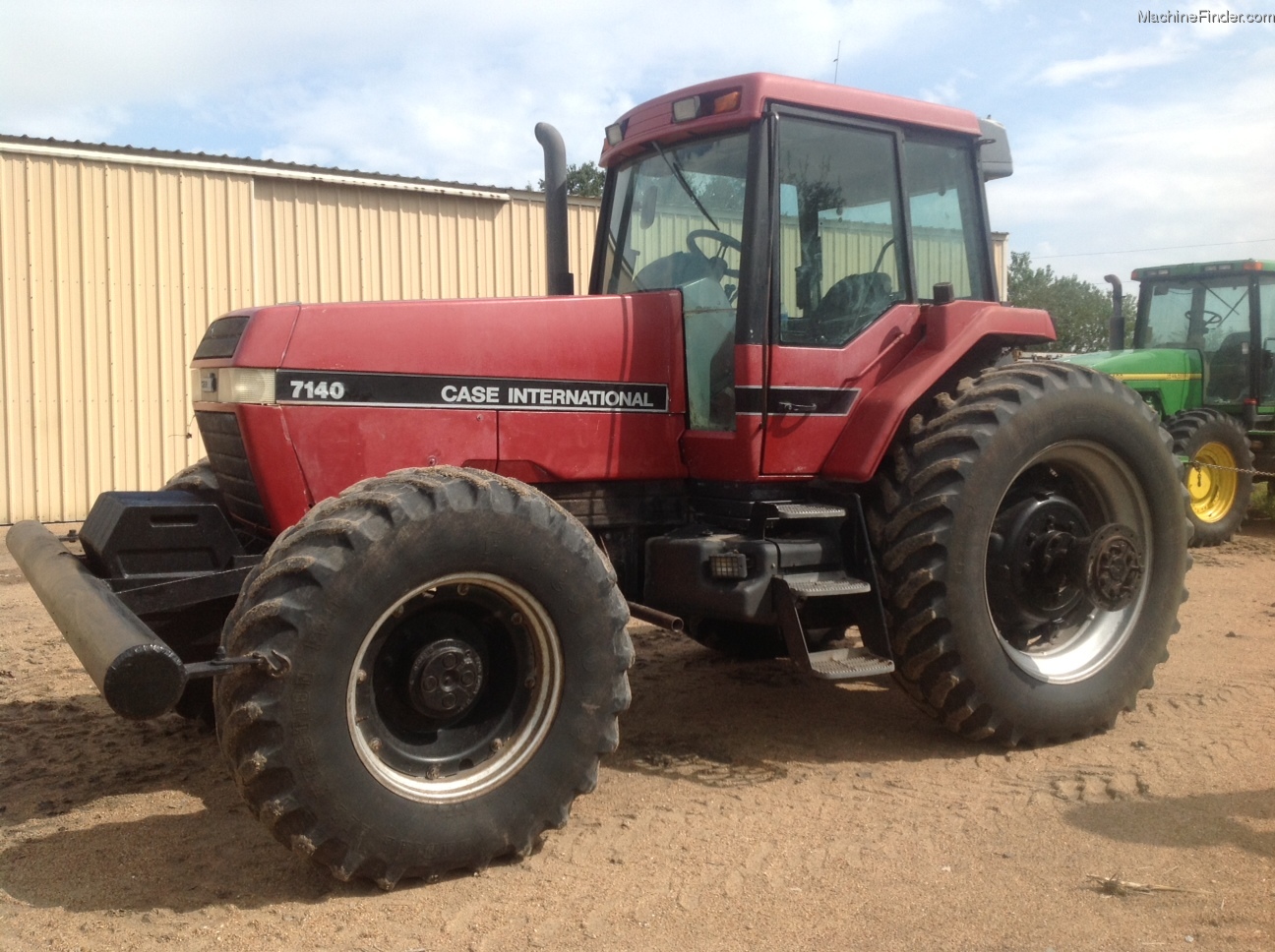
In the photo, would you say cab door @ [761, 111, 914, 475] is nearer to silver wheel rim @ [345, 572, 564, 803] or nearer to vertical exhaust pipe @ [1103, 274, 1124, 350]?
silver wheel rim @ [345, 572, 564, 803]

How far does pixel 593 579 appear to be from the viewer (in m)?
3.79

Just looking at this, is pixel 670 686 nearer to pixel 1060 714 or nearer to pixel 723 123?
pixel 1060 714

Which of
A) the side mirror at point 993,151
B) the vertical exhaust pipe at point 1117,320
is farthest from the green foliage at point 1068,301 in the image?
the side mirror at point 993,151

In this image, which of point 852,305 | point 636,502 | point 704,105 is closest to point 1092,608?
point 852,305

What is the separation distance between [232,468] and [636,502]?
61.8 inches

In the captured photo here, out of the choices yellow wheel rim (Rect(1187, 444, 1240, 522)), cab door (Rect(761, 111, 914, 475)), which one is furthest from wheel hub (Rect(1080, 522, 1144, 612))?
yellow wheel rim (Rect(1187, 444, 1240, 522))

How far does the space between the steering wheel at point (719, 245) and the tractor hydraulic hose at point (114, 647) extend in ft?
8.54

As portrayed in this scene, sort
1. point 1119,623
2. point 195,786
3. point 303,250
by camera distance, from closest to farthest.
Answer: point 195,786 < point 1119,623 < point 303,250

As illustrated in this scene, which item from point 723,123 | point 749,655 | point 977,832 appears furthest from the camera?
point 749,655

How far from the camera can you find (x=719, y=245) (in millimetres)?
4832

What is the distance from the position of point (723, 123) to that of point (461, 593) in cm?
225

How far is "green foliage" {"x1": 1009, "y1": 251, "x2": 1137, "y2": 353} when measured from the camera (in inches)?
1679

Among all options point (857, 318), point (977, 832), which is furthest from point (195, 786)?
point (857, 318)

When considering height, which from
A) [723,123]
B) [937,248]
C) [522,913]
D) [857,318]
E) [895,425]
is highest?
[723,123]
